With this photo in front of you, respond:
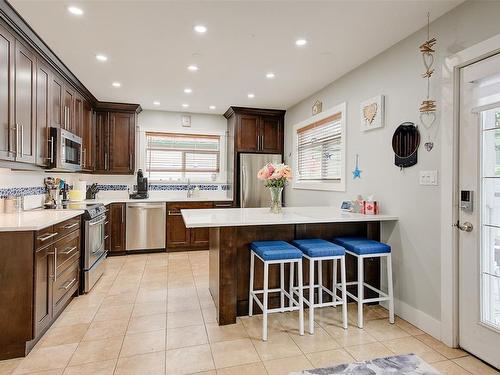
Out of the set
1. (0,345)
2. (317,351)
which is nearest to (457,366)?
(317,351)

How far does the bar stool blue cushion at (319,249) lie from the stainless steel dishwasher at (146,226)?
310 cm

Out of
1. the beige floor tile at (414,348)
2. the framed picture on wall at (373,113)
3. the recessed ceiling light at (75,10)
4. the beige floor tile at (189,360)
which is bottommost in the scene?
the beige floor tile at (189,360)

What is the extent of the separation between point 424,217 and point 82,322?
310cm

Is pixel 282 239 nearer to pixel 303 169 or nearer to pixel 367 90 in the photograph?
pixel 367 90

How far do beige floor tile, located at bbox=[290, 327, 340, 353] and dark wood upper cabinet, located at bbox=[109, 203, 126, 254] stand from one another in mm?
3523

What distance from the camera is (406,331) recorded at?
8.05 ft

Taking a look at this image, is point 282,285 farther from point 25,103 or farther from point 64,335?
point 25,103

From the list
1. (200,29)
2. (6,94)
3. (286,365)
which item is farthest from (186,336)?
(200,29)

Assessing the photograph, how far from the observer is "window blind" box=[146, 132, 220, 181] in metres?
5.61

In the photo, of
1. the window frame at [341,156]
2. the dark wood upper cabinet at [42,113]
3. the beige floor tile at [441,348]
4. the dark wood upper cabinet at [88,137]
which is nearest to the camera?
the beige floor tile at [441,348]

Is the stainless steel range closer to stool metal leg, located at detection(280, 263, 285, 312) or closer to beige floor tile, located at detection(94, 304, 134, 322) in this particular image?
beige floor tile, located at detection(94, 304, 134, 322)

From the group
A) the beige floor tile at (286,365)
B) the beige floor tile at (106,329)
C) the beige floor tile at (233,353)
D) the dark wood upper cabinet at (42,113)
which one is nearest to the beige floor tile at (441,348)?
the beige floor tile at (286,365)

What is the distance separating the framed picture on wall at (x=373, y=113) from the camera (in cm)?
295

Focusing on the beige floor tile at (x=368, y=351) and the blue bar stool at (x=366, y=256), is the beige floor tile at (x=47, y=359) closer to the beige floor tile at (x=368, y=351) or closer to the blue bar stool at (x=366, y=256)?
the beige floor tile at (x=368, y=351)
